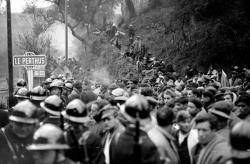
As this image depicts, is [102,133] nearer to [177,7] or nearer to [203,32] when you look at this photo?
[203,32]

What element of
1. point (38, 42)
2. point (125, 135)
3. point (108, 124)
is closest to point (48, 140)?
point (125, 135)

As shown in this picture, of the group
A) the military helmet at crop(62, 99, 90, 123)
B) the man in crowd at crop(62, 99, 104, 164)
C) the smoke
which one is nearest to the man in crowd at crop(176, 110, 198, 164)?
the man in crowd at crop(62, 99, 104, 164)

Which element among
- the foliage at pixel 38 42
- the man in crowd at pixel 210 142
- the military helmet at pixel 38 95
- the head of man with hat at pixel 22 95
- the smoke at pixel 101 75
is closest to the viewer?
the man in crowd at pixel 210 142

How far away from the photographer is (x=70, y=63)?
3253cm

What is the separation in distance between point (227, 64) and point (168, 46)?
5388 mm

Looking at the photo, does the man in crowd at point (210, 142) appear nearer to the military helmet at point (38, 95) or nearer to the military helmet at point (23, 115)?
the military helmet at point (23, 115)

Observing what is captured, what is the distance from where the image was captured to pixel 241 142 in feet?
12.2

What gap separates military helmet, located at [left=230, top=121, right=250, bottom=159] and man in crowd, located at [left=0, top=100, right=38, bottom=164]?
232cm

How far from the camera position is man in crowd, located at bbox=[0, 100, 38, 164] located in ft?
16.0

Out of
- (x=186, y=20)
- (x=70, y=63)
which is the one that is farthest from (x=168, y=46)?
(x=70, y=63)

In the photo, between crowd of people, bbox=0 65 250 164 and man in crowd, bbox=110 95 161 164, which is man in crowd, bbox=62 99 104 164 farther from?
man in crowd, bbox=110 95 161 164

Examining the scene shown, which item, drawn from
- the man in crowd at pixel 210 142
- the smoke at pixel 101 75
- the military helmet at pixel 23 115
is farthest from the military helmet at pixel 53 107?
the smoke at pixel 101 75

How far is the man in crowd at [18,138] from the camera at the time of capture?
4.88 m

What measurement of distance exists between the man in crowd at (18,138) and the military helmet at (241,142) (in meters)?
2.32
